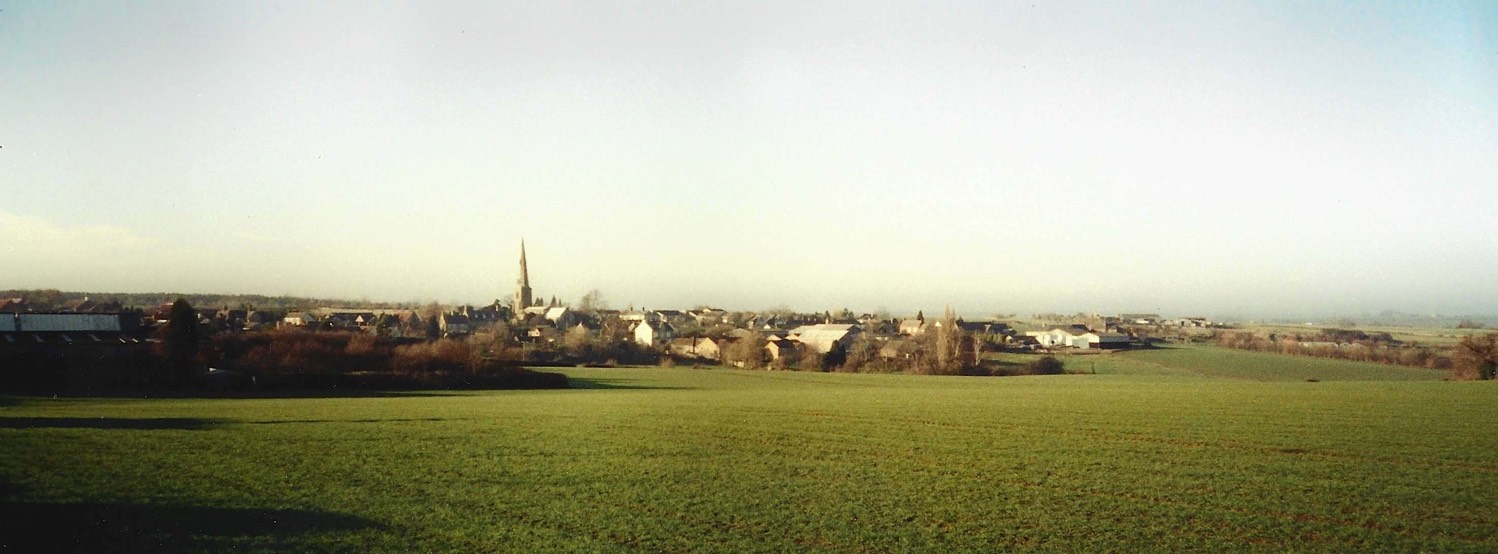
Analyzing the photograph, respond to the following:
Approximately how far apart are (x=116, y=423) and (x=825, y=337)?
245 ft

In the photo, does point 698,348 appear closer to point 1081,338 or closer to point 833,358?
point 833,358

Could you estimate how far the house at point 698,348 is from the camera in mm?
85938

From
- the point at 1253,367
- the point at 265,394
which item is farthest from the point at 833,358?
the point at 265,394

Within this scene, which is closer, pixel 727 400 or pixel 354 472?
pixel 354 472

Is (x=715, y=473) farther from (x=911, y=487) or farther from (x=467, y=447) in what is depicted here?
(x=467, y=447)

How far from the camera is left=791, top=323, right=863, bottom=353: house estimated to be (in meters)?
82.3

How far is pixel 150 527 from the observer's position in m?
11.6

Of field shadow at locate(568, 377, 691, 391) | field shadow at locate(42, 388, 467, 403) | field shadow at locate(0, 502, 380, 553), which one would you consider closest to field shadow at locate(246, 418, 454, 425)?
field shadow at locate(0, 502, 380, 553)

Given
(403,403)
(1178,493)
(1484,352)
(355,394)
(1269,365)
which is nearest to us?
(1178,493)

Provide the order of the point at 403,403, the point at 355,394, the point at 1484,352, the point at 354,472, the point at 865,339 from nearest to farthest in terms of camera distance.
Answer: the point at 354,472 → the point at 403,403 → the point at 355,394 → the point at 1484,352 → the point at 865,339

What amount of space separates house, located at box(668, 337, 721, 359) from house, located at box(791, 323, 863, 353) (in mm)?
10148

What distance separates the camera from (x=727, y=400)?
34.7 meters

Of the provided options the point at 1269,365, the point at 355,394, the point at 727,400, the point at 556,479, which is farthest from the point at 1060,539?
the point at 1269,365

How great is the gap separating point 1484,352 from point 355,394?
214 ft
